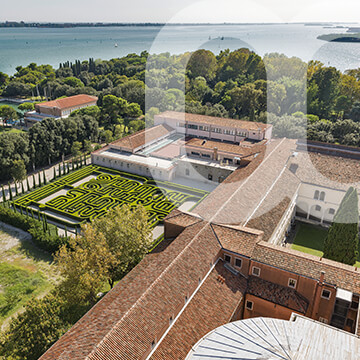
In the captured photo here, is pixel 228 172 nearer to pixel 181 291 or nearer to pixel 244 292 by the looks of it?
pixel 244 292

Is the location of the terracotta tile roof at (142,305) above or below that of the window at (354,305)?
above

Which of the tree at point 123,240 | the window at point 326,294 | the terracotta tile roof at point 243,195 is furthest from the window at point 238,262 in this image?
the tree at point 123,240

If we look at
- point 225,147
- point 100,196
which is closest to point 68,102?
point 100,196

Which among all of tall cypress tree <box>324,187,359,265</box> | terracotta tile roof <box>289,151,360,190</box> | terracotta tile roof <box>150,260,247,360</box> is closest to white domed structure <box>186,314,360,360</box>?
terracotta tile roof <box>150,260,247,360</box>

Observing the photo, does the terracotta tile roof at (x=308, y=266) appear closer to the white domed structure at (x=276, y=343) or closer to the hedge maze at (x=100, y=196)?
the white domed structure at (x=276, y=343)

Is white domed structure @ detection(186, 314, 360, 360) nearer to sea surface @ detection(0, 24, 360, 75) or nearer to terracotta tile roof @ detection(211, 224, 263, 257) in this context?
terracotta tile roof @ detection(211, 224, 263, 257)

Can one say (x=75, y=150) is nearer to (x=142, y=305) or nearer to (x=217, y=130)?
(x=217, y=130)
